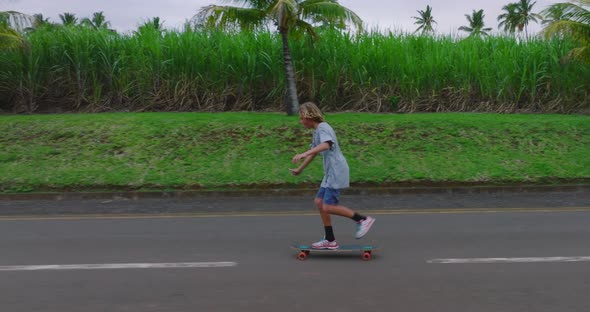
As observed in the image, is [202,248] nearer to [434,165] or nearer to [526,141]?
[434,165]

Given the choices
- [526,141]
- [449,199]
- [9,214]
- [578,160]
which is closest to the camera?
[9,214]

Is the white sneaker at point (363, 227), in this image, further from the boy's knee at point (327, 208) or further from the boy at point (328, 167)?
the boy's knee at point (327, 208)

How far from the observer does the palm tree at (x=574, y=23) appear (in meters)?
17.3

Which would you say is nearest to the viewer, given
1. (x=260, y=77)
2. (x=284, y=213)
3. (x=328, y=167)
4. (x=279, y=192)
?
(x=328, y=167)

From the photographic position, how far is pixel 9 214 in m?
10.5

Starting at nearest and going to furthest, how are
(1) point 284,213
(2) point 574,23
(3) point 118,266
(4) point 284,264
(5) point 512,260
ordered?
(3) point 118,266 < (4) point 284,264 < (5) point 512,260 < (1) point 284,213 < (2) point 574,23

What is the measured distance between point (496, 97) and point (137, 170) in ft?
41.7

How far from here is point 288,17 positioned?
17500 millimetres

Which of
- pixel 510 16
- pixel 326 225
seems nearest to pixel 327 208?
pixel 326 225

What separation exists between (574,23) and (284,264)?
47.1 feet

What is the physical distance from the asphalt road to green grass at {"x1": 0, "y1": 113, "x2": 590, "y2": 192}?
8.54 ft

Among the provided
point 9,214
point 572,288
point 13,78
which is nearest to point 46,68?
point 13,78

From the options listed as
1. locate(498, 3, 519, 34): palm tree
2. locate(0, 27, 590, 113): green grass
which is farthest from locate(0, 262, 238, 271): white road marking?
locate(498, 3, 519, 34): palm tree

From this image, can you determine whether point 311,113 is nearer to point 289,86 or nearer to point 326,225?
point 326,225
